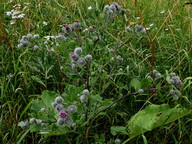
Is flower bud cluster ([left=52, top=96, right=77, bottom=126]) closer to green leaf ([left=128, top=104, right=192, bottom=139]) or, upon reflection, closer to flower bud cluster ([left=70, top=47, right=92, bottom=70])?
flower bud cluster ([left=70, top=47, right=92, bottom=70])

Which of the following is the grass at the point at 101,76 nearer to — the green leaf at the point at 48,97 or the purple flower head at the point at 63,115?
the green leaf at the point at 48,97

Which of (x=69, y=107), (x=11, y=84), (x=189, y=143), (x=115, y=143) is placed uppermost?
(x=69, y=107)

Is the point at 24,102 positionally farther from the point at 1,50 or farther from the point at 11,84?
the point at 1,50

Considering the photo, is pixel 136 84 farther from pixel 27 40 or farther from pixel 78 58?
pixel 27 40

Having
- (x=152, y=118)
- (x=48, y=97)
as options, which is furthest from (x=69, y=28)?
(x=152, y=118)

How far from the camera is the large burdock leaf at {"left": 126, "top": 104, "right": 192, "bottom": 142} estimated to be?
1.46m

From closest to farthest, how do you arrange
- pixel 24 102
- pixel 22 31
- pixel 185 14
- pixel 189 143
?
1. pixel 189 143
2. pixel 24 102
3. pixel 22 31
4. pixel 185 14

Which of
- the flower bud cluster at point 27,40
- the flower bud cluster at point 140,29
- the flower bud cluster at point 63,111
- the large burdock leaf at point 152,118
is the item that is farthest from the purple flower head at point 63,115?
the flower bud cluster at point 140,29

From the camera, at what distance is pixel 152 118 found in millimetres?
1567

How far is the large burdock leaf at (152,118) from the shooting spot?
1.46 m

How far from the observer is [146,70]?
2119mm

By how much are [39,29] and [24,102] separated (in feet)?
3.33

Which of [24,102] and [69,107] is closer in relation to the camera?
[69,107]

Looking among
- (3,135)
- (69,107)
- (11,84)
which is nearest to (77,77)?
(69,107)
